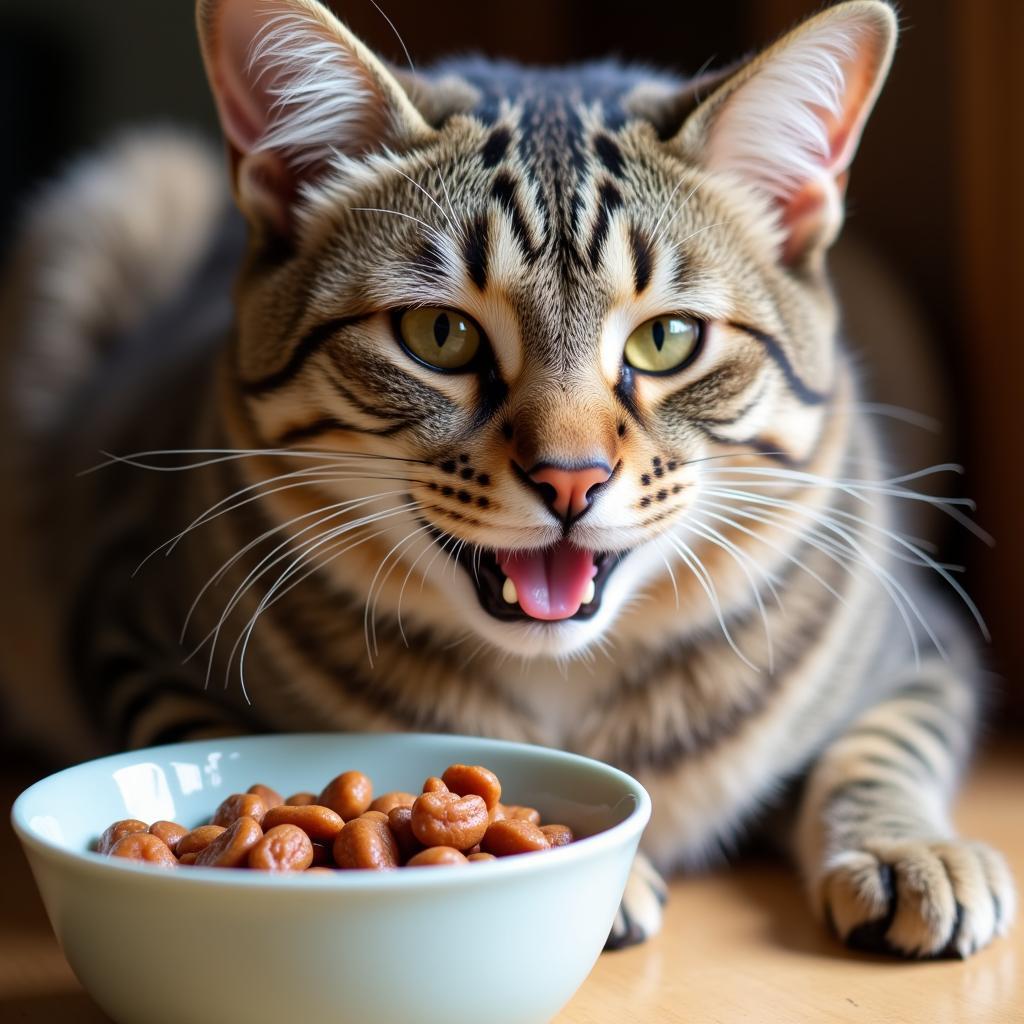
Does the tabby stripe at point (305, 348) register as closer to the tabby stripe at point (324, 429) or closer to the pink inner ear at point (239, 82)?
the tabby stripe at point (324, 429)

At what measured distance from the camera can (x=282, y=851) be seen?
838 millimetres

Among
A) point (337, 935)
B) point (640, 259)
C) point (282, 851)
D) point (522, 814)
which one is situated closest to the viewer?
point (337, 935)

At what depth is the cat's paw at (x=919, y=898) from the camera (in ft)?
3.32

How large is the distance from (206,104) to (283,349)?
78.7 inches

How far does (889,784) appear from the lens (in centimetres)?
122

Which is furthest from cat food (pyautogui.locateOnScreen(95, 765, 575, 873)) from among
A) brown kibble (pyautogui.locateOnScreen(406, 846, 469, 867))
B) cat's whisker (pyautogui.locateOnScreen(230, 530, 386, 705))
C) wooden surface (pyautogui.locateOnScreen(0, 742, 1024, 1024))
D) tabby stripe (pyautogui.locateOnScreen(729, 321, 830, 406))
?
tabby stripe (pyautogui.locateOnScreen(729, 321, 830, 406))

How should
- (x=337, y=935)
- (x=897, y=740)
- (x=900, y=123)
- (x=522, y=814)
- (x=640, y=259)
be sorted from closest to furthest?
(x=337, y=935), (x=522, y=814), (x=640, y=259), (x=897, y=740), (x=900, y=123)

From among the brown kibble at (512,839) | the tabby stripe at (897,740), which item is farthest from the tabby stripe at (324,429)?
the tabby stripe at (897,740)

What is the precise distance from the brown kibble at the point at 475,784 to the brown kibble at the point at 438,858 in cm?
9

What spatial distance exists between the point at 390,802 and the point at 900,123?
1.48 m

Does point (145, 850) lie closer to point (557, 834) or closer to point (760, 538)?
point (557, 834)

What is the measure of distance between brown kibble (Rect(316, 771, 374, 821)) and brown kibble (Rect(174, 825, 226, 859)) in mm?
86

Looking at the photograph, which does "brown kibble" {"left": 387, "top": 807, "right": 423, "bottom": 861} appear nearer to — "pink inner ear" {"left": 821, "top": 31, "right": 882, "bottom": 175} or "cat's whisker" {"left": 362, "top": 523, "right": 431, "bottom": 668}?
"cat's whisker" {"left": 362, "top": 523, "right": 431, "bottom": 668}

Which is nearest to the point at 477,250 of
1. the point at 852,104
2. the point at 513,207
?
the point at 513,207
